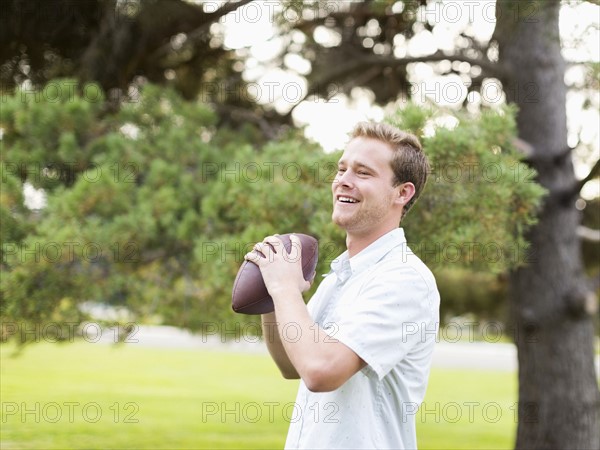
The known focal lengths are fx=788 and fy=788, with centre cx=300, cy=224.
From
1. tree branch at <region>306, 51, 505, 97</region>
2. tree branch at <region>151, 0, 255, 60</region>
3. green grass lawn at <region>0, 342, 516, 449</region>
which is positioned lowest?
green grass lawn at <region>0, 342, 516, 449</region>

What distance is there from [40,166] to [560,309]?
408cm

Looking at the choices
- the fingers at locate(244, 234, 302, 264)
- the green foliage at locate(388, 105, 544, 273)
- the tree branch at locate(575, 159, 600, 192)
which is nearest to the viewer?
the fingers at locate(244, 234, 302, 264)

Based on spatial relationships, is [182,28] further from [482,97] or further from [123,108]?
[482,97]

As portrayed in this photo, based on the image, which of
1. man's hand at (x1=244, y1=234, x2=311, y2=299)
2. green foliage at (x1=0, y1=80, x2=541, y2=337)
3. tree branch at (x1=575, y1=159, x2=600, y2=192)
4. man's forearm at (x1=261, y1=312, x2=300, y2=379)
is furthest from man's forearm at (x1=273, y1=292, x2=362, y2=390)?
tree branch at (x1=575, y1=159, x2=600, y2=192)

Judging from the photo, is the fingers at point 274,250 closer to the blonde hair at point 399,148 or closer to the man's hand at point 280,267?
the man's hand at point 280,267

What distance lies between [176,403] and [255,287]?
9471mm

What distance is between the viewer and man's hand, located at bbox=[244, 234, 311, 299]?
1981 mm

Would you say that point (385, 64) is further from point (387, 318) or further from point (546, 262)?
point (387, 318)

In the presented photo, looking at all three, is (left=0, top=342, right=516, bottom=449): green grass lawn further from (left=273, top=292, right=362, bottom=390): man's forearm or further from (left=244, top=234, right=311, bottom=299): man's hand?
(left=273, top=292, right=362, bottom=390): man's forearm

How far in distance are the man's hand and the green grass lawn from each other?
3660mm

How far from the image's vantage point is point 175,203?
539 centimetres

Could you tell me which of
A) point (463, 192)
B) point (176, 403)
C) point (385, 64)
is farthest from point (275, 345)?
point (176, 403)

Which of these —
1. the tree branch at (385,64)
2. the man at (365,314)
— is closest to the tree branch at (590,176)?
the tree branch at (385,64)

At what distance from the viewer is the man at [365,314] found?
184cm
